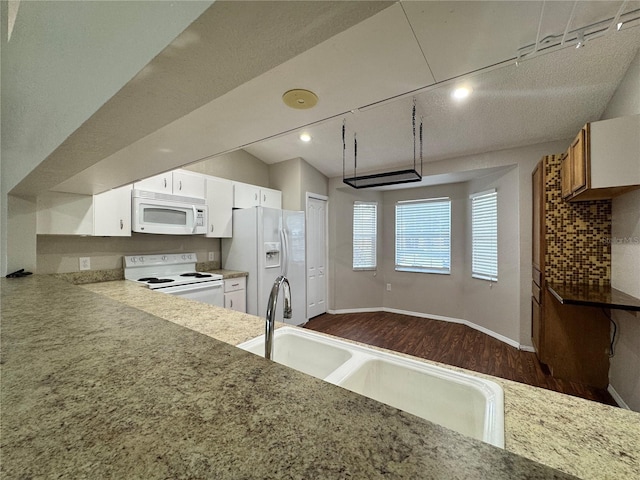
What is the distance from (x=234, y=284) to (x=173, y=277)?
710 mm

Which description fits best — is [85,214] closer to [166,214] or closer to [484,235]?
[166,214]

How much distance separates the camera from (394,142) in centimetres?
358

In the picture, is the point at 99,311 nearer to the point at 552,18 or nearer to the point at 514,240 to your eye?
the point at 552,18

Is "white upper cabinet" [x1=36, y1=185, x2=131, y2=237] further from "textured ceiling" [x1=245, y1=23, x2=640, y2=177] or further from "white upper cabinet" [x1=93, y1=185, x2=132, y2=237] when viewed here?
"textured ceiling" [x1=245, y1=23, x2=640, y2=177]

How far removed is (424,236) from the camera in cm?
478

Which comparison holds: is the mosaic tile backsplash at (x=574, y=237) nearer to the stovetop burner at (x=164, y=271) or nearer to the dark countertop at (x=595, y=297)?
the dark countertop at (x=595, y=297)

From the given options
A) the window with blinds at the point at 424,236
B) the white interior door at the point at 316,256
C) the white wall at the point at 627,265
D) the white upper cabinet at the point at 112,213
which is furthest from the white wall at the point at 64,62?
the window with blinds at the point at 424,236

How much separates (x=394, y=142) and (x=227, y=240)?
8.87 ft

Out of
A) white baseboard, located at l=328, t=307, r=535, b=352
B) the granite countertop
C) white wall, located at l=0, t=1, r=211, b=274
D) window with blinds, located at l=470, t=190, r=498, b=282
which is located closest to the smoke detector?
white wall, located at l=0, t=1, r=211, b=274

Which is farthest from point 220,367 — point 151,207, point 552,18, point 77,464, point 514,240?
point 514,240

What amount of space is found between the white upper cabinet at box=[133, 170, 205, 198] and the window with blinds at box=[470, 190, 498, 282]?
3.93m

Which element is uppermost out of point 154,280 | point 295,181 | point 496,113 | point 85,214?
point 496,113

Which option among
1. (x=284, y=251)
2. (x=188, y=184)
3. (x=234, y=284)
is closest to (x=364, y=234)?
(x=284, y=251)

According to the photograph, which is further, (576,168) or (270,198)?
(270,198)
